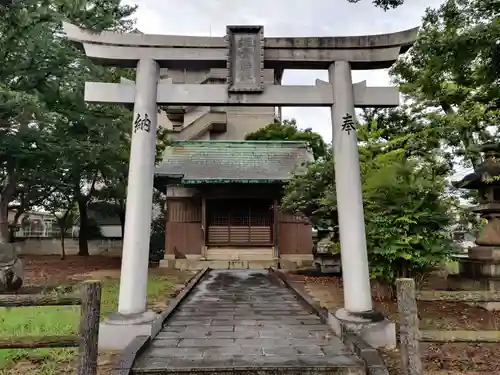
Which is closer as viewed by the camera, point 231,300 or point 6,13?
point 6,13

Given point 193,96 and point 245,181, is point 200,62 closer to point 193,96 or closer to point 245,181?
point 193,96

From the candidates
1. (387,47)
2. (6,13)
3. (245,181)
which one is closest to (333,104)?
(387,47)

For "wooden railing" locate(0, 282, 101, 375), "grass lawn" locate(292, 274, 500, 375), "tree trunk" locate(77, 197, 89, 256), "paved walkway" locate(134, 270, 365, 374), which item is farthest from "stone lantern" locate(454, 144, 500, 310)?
"tree trunk" locate(77, 197, 89, 256)

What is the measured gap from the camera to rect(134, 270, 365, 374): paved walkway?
4359mm

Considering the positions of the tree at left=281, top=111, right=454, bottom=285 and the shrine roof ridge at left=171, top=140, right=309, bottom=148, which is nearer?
Answer: the tree at left=281, top=111, right=454, bottom=285

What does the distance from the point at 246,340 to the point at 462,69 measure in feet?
24.4

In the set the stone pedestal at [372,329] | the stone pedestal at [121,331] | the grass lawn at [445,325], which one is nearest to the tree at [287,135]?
the grass lawn at [445,325]

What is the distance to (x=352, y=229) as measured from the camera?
5891 millimetres

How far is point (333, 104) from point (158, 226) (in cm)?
1759

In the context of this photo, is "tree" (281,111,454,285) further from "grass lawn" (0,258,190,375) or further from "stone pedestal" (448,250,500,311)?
"grass lawn" (0,258,190,375)

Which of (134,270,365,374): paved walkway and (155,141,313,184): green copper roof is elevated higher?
(155,141,313,184): green copper roof

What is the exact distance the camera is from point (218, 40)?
632 centimetres

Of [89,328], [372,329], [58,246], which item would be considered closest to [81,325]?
[89,328]

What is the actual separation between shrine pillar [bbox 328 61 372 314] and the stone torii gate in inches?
0.6
